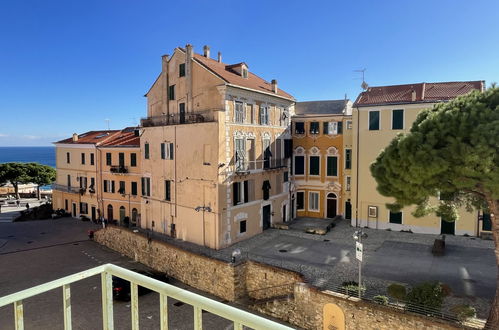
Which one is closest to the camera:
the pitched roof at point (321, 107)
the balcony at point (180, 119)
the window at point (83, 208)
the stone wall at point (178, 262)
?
the stone wall at point (178, 262)

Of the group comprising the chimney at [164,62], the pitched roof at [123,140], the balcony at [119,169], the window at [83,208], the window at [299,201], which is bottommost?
the window at [83,208]

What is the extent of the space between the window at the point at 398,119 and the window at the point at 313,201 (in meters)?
9.86

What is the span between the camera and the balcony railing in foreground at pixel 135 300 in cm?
203

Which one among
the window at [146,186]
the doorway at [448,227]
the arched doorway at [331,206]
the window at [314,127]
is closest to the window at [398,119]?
the window at [314,127]

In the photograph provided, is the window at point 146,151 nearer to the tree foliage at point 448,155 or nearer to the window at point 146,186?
the window at point 146,186

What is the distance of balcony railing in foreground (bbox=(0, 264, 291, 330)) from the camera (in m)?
2.03

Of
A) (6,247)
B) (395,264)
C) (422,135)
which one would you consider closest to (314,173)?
(395,264)

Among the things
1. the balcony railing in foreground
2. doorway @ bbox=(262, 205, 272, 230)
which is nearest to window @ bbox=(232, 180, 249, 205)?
doorway @ bbox=(262, 205, 272, 230)

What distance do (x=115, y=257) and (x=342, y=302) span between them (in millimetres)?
19619

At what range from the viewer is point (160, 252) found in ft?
79.8

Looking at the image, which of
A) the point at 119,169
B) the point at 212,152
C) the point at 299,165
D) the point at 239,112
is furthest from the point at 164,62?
the point at 299,165

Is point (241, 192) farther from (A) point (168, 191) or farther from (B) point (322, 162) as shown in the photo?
(B) point (322, 162)

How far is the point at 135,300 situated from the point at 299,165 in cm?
3009

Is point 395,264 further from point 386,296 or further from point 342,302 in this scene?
point 342,302
